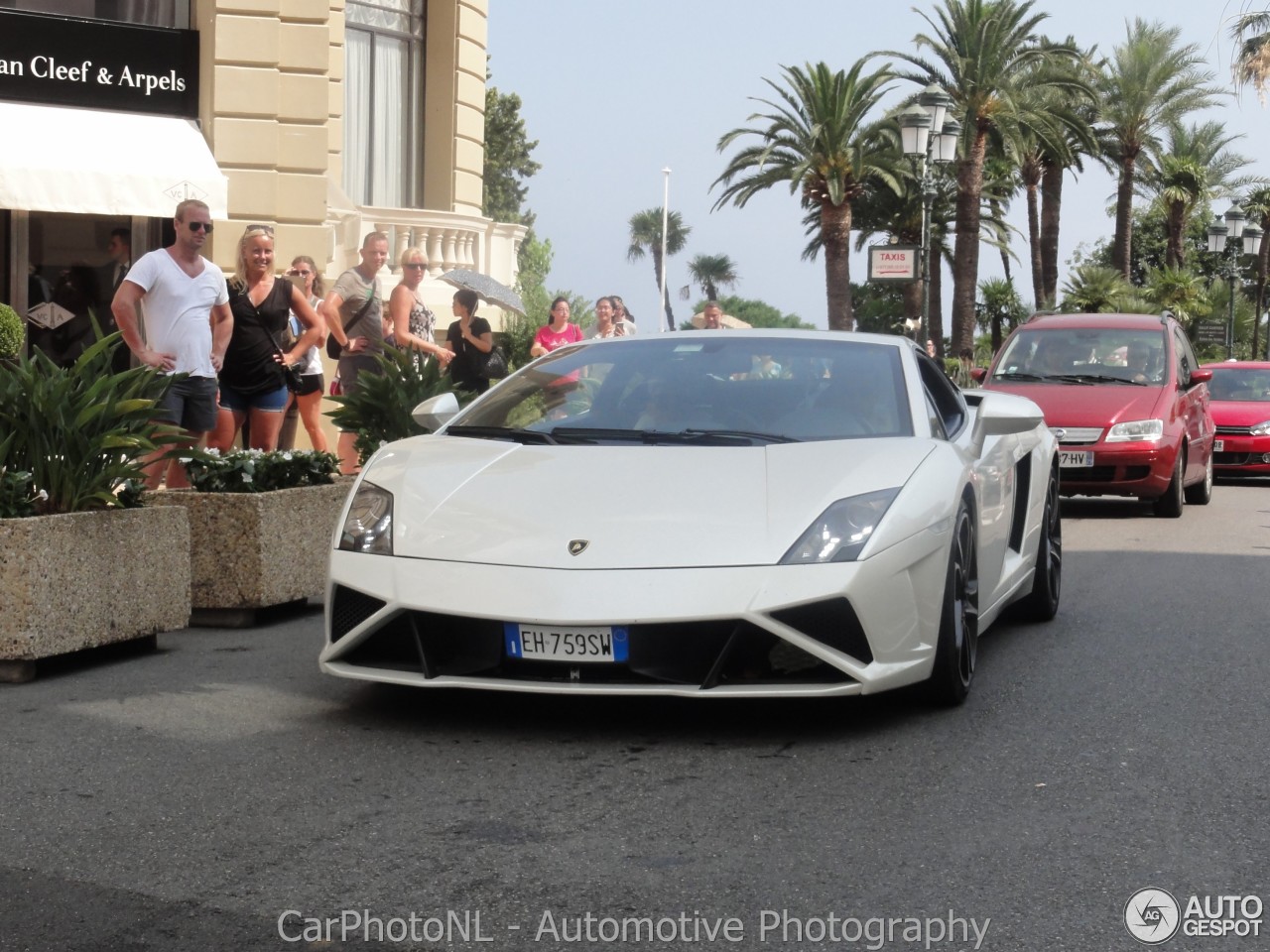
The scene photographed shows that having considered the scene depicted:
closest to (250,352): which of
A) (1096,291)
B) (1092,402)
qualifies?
(1092,402)

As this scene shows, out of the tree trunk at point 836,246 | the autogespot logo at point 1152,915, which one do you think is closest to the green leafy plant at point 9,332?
the autogespot logo at point 1152,915

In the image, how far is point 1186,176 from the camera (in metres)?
61.5

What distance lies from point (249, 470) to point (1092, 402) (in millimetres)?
8902

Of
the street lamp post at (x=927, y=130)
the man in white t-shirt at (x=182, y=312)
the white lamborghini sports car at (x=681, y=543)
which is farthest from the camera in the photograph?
the street lamp post at (x=927, y=130)

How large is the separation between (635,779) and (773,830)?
0.64 m

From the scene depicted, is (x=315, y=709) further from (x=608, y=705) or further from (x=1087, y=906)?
(x=1087, y=906)

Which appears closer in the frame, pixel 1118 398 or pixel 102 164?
pixel 1118 398

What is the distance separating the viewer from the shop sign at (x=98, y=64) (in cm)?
1789

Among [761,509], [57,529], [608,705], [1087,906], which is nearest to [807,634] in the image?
[761,509]

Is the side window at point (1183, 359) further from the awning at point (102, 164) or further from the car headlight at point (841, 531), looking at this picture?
the car headlight at point (841, 531)

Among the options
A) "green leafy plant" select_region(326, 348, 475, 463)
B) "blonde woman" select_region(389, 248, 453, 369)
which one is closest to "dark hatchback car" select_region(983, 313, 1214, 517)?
"blonde woman" select_region(389, 248, 453, 369)

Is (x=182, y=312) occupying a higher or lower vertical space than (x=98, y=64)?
lower

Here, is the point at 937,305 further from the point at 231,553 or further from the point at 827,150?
the point at 231,553

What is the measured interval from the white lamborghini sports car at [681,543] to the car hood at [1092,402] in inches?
338
